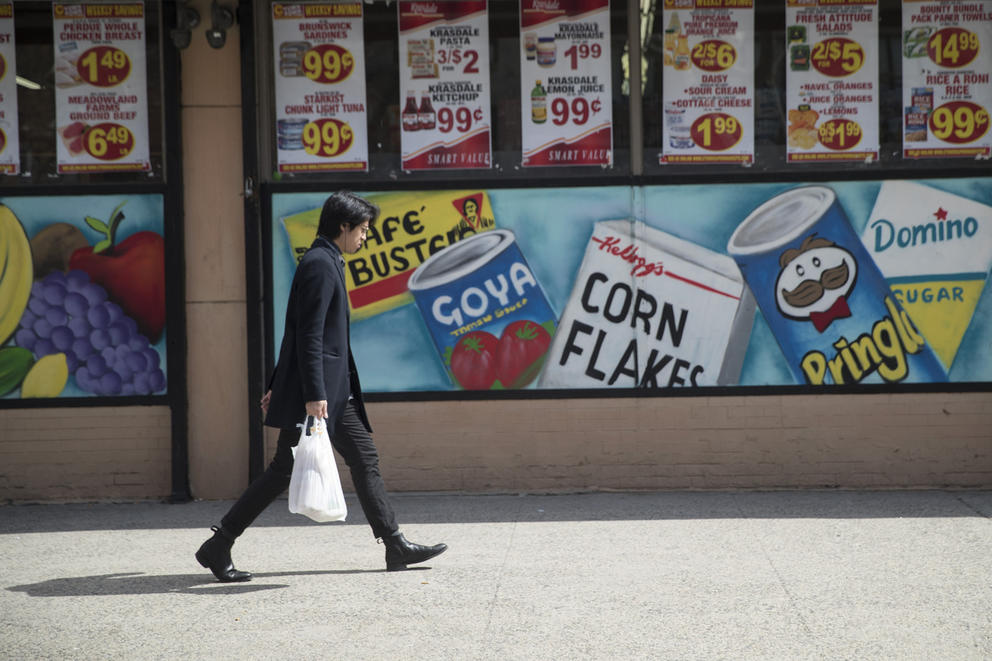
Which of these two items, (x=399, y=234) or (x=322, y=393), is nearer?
(x=322, y=393)

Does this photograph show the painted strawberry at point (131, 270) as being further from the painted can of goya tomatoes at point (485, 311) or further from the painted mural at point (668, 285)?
the painted can of goya tomatoes at point (485, 311)

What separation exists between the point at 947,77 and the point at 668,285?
2.34 meters

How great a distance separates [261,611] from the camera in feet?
16.6

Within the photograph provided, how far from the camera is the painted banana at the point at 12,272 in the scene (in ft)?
25.8

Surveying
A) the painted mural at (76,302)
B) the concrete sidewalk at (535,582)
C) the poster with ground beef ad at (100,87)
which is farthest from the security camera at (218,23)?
the concrete sidewalk at (535,582)

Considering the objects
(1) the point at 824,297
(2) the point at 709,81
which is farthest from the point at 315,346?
(1) the point at 824,297

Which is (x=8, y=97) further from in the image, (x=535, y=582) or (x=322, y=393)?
(x=535, y=582)

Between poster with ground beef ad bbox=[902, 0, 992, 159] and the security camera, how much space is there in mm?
4540

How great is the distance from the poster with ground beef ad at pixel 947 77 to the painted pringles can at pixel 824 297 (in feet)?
2.67

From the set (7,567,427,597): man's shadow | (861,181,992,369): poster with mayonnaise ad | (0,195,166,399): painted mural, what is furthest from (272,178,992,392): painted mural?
(7,567,427,597): man's shadow

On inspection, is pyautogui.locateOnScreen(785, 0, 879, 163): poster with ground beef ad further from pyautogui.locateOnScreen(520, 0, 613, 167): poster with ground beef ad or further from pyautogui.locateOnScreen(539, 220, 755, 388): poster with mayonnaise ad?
pyautogui.locateOnScreen(520, 0, 613, 167): poster with ground beef ad

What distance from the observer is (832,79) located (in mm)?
7762

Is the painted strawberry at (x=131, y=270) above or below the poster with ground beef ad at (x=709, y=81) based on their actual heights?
below

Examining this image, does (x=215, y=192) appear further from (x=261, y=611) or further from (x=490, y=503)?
(x=261, y=611)
